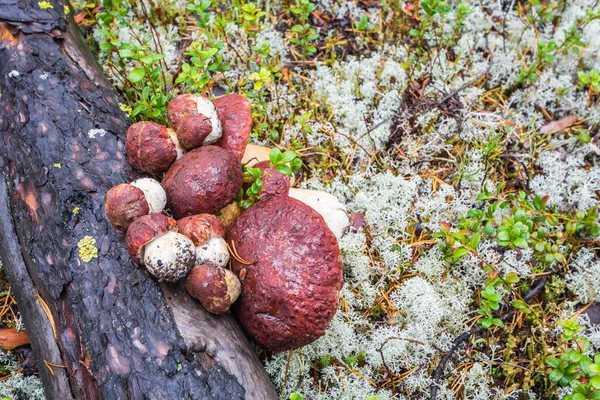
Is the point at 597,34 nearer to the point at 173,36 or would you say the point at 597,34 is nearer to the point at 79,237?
the point at 173,36

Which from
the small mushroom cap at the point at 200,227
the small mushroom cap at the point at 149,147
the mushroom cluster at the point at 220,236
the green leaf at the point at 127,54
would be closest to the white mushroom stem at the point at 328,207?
the mushroom cluster at the point at 220,236

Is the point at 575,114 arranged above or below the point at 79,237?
below

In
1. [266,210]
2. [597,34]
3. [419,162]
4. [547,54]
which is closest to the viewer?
[266,210]

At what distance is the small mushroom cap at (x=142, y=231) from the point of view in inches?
111

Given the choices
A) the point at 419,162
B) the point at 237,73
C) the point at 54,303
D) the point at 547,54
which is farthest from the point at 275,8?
the point at 54,303

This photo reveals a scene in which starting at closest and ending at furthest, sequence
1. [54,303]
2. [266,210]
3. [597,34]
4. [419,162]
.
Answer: [54,303] → [266,210] → [419,162] → [597,34]

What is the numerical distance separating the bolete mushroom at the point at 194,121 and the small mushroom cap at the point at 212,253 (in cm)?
74

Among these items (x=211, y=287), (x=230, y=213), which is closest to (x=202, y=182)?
(x=230, y=213)

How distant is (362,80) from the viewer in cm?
491

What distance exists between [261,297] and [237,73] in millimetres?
Result: 2649

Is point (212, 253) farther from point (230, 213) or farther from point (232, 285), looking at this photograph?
point (230, 213)

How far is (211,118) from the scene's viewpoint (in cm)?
338

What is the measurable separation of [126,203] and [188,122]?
74 cm

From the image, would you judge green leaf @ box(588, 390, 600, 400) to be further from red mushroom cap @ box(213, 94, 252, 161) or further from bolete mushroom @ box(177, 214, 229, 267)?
red mushroom cap @ box(213, 94, 252, 161)
